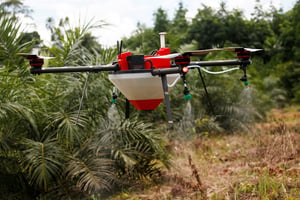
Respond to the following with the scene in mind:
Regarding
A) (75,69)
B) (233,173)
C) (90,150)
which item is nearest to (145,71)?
(75,69)

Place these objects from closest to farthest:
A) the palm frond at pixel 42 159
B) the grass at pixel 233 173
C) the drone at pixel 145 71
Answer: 1. the drone at pixel 145 71
2. the grass at pixel 233 173
3. the palm frond at pixel 42 159

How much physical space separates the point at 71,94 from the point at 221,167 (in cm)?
256

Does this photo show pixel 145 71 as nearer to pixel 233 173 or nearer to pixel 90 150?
pixel 90 150

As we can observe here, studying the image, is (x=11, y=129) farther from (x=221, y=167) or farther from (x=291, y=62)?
(x=291, y=62)

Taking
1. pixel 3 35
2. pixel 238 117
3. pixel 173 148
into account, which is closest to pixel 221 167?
pixel 173 148

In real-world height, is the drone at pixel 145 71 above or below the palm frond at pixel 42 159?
above

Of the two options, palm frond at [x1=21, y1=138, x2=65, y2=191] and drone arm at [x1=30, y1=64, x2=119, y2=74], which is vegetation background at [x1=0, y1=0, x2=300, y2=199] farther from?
drone arm at [x1=30, y1=64, x2=119, y2=74]

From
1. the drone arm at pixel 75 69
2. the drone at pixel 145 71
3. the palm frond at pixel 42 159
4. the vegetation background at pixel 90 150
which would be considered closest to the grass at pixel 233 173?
the vegetation background at pixel 90 150

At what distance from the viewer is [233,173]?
19.9 feet

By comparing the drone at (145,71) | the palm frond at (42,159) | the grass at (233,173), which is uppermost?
the drone at (145,71)

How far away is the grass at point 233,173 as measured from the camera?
486cm

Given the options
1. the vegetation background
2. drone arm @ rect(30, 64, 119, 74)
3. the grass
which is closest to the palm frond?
the vegetation background

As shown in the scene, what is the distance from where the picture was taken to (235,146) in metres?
8.61

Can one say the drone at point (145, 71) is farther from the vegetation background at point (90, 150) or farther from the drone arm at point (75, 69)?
the vegetation background at point (90, 150)
